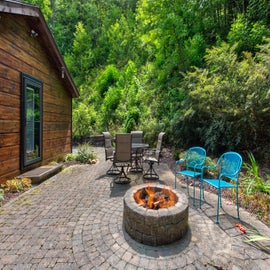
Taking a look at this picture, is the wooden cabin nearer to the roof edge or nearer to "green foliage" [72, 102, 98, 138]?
the roof edge

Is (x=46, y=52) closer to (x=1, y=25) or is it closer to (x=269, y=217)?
(x=1, y=25)

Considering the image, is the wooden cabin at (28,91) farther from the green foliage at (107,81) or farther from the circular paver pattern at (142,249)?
the green foliage at (107,81)

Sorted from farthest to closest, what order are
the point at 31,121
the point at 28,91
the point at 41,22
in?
the point at 31,121
the point at 28,91
the point at 41,22

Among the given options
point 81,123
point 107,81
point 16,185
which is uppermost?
point 107,81

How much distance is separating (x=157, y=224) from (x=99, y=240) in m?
0.75

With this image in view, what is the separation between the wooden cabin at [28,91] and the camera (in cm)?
351

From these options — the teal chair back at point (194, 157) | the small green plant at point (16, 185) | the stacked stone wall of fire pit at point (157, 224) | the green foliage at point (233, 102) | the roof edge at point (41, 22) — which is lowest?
the small green plant at point (16, 185)

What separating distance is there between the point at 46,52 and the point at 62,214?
16.5 feet

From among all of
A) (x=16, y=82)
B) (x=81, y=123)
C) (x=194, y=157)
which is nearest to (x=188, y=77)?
(x=194, y=157)

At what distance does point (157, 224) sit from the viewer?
1920 millimetres

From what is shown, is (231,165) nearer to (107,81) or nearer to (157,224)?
(157,224)

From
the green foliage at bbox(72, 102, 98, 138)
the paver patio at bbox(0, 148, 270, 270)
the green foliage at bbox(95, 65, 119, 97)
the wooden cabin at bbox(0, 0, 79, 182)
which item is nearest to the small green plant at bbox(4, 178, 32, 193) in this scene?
the wooden cabin at bbox(0, 0, 79, 182)

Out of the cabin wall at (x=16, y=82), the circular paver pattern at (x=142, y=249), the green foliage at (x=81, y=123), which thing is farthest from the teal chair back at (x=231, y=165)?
the green foliage at (x=81, y=123)

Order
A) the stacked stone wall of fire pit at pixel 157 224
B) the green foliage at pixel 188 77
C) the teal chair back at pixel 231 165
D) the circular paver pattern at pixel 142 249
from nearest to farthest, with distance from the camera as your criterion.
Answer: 1. the circular paver pattern at pixel 142 249
2. the stacked stone wall of fire pit at pixel 157 224
3. the teal chair back at pixel 231 165
4. the green foliage at pixel 188 77
